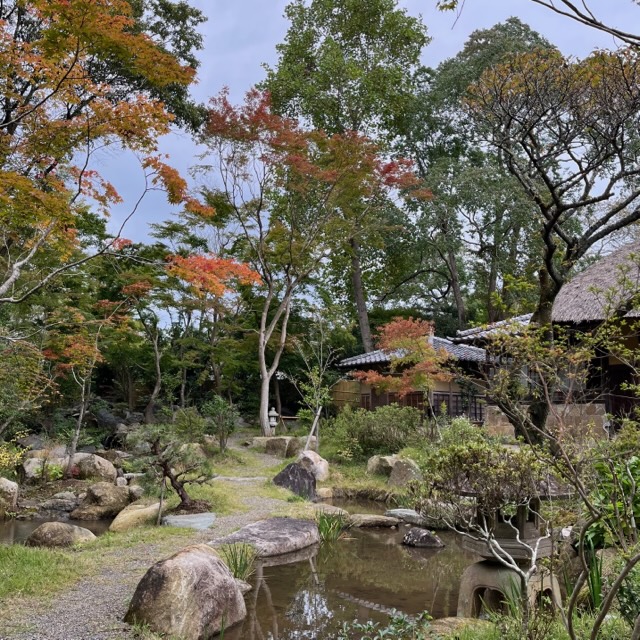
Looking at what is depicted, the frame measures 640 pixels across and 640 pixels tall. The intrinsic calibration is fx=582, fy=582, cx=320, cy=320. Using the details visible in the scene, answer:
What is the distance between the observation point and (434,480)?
4.07 m

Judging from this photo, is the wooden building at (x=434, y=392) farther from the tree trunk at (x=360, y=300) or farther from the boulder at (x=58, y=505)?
the boulder at (x=58, y=505)

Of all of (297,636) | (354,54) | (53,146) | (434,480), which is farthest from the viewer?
(354,54)

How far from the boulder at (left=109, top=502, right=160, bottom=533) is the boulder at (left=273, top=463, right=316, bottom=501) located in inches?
137

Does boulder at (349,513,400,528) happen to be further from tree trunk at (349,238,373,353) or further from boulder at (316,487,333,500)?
tree trunk at (349,238,373,353)

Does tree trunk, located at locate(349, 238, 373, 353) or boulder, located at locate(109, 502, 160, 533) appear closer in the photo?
boulder, located at locate(109, 502, 160, 533)

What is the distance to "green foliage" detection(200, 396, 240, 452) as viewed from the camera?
15.1m

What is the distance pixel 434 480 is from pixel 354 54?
2296 cm

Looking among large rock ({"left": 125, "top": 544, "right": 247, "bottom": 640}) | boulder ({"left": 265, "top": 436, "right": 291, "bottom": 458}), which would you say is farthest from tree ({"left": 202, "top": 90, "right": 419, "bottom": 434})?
large rock ({"left": 125, "top": 544, "right": 247, "bottom": 640})

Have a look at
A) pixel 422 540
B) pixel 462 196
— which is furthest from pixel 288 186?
pixel 422 540

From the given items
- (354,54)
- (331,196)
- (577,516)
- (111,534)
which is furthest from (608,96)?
(354,54)

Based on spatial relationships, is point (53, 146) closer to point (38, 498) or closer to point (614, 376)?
point (38, 498)

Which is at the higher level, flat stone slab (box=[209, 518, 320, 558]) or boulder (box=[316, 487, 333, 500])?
flat stone slab (box=[209, 518, 320, 558])

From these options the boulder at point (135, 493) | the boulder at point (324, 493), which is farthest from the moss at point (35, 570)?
the boulder at point (324, 493)

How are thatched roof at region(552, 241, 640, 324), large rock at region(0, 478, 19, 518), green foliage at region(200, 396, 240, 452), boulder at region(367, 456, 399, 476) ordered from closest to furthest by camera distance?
large rock at region(0, 478, 19, 518), thatched roof at region(552, 241, 640, 324), boulder at region(367, 456, 399, 476), green foliage at region(200, 396, 240, 452)
